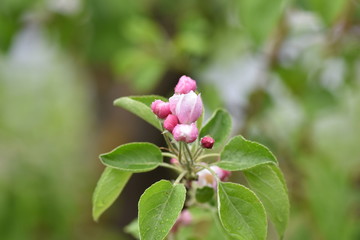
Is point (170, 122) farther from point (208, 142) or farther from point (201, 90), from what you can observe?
point (201, 90)

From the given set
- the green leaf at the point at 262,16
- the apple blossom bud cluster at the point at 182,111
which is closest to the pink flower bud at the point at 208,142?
the apple blossom bud cluster at the point at 182,111

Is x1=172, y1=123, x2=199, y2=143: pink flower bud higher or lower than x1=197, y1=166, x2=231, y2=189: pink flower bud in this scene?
higher

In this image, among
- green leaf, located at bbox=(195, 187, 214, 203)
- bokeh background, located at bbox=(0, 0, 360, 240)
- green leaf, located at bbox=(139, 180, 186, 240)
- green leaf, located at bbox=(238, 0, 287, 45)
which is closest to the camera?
green leaf, located at bbox=(139, 180, 186, 240)

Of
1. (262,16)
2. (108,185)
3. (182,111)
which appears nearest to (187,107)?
(182,111)

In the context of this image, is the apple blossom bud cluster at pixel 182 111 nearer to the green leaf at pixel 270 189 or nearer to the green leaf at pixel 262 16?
the green leaf at pixel 270 189

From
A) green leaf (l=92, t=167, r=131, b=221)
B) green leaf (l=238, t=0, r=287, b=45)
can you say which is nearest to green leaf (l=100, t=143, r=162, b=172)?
green leaf (l=92, t=167, r=131, b=221)

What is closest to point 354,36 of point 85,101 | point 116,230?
point 116,230

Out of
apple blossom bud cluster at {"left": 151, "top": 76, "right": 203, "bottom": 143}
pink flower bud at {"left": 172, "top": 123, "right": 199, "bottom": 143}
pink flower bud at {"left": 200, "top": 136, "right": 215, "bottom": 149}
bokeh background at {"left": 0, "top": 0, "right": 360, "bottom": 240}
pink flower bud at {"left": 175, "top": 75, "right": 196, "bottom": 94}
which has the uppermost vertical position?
pink flower bud at {"left": 175, "top": 75, "right": 196, "bottom": 94}

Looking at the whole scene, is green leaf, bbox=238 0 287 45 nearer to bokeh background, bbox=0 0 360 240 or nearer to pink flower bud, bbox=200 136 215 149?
bokeh background, bbox=0 0 360 240
